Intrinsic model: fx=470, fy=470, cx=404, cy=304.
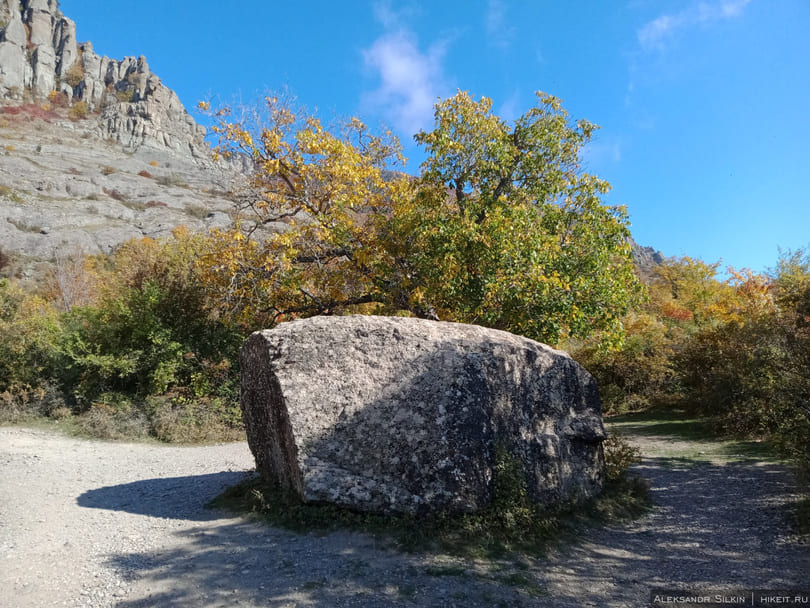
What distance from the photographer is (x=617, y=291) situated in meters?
10.0

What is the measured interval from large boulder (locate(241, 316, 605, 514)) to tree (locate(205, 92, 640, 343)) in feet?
11.0

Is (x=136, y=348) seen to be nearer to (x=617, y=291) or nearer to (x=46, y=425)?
(x=46, y=425)

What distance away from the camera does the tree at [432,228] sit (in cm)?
1007

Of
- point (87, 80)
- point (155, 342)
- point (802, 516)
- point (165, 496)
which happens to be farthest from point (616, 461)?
point (87, 80)

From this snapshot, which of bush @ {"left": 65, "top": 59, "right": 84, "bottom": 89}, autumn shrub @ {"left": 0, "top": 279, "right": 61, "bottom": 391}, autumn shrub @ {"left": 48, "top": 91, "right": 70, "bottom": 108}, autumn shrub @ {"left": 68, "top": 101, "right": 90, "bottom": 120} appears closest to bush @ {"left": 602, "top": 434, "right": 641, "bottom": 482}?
autumn shrub @ {"left": 0, "top": 279, "right": 61, "bottom": 391}

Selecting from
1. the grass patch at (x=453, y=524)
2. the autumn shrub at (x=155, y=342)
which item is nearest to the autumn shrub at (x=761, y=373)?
the grass patch at (x=453, y=524)

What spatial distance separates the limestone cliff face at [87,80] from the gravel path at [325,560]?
10270 centimetres

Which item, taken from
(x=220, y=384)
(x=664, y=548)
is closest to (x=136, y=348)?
(x=220, y=384)

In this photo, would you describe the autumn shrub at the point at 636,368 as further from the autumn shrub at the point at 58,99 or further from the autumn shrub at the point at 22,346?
the autumn shrub at the point at 58,99

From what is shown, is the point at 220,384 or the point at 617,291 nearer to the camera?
the point at 617,291

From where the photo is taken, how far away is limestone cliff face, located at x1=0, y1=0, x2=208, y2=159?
333 ft

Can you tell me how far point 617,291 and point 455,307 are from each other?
136 inches

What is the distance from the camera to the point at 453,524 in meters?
5.45

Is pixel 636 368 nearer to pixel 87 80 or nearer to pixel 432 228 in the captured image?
pixel 432 228
